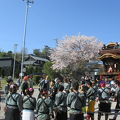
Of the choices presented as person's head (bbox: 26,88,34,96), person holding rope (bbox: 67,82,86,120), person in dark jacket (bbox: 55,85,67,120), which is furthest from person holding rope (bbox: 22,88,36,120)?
person holding rope (bbox: 67,82,86,120)

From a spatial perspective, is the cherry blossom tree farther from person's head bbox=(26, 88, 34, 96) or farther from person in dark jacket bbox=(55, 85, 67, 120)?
person's head bbox=(26, 88, 34, 96)

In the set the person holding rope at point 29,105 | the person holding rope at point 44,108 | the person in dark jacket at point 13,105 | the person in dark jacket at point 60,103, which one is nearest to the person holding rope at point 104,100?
Result: the person in dark jacket at point 60,103

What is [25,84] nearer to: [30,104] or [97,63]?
[30,104]

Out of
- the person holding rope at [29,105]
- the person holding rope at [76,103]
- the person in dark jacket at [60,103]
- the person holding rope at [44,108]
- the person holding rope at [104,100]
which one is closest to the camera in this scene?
the person holding rope at [29,105]

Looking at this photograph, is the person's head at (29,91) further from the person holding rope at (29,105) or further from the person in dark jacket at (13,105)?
the person in dark jacket at (13,105)

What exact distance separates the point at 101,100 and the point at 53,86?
2712mm

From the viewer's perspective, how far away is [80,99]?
845 centimetres

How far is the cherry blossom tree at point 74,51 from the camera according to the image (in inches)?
1959

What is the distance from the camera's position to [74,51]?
50562 mm

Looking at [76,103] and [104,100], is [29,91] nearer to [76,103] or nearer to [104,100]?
[76,103]

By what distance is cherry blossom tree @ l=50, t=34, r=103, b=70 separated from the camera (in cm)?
4975

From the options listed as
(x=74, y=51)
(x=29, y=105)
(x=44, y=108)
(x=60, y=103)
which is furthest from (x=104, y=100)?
(x=74, y=51)

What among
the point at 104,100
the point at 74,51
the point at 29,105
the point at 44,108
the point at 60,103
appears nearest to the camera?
the point at 44,108

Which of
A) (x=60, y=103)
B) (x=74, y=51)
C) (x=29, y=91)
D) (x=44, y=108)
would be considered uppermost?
(x=74, y=51)
